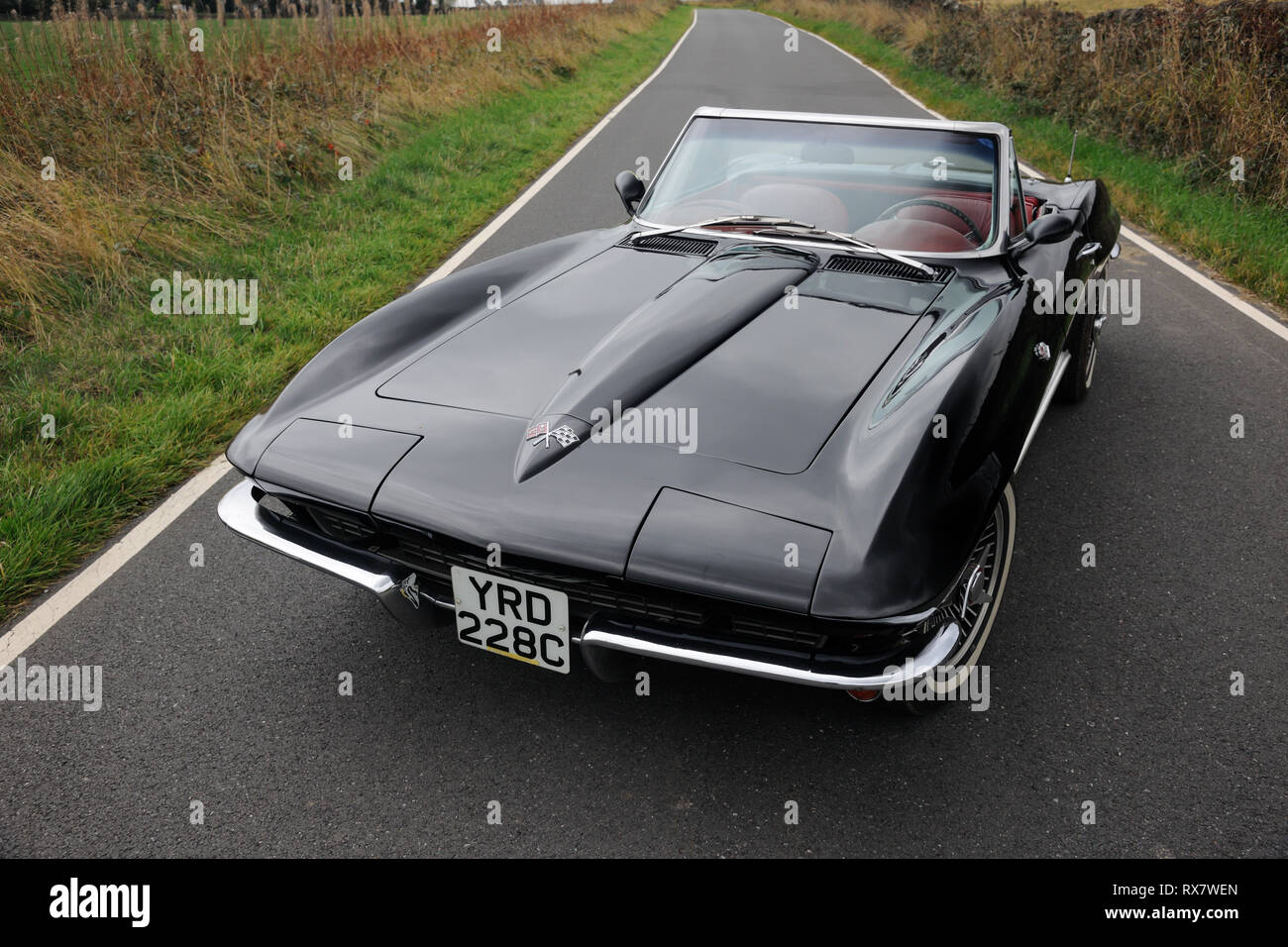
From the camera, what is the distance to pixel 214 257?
577cm

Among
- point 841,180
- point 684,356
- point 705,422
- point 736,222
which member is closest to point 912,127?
point 841,180

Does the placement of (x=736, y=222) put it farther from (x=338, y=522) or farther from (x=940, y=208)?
(x=338, y=522)

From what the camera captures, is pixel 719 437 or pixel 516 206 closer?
pixel 719 437

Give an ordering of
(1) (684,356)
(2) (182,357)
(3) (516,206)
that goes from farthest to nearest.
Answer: (3) (516,206), (2) (182,357), (1) (684,356)

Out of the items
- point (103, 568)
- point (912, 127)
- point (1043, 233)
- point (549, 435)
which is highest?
point (912, 127)

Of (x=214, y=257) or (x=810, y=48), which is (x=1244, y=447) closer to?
(x=214, y=257)

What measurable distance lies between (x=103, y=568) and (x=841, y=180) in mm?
2959

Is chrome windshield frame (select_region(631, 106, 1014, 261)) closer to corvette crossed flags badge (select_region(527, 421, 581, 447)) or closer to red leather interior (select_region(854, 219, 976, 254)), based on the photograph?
red leather interior (select_region(854, 219, 976, 254))

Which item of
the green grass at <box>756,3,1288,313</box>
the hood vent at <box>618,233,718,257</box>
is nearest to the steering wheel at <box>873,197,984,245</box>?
the hood vent at <box>618,233,718,257</box>

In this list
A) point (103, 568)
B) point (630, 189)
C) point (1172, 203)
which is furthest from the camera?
point (1172, 203)

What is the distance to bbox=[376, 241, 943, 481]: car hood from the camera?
7.36ft

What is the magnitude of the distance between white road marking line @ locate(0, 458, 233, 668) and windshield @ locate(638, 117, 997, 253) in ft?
6.79

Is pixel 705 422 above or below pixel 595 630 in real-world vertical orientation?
above

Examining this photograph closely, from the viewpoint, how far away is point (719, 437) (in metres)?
2.21
